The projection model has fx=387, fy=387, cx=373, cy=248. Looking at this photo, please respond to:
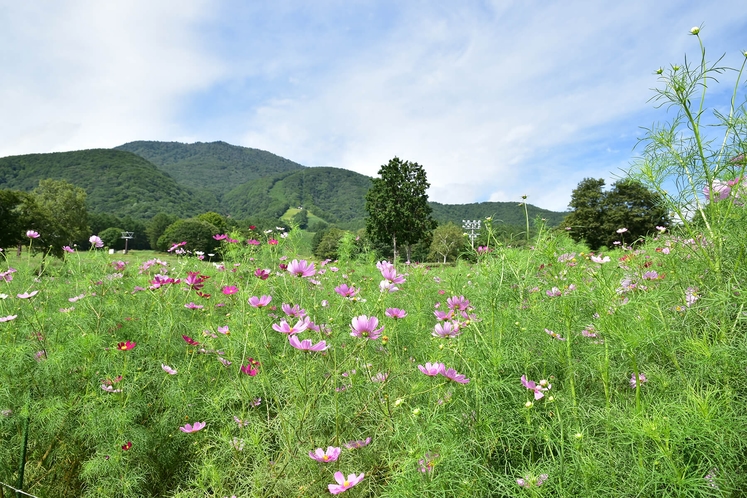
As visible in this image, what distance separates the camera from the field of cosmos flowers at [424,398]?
1.20 m

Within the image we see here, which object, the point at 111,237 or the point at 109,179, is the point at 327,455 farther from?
the point at 109,179

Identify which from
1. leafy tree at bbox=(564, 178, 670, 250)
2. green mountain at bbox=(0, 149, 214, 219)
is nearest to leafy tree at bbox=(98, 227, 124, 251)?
leafy tree at bbox=(564, 178, 670, 250)

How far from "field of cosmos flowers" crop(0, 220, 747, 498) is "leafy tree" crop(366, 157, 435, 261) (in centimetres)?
2467

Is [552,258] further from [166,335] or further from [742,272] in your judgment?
[166,335]

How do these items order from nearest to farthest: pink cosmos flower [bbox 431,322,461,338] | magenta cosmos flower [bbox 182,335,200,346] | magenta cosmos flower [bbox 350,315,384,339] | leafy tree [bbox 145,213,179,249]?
magenta cosmos flower [bbox 350,315,384,339] < pink cosmos flower [bbox 431,322,461,338] < magenta cosmos flower [bbox 182,335,200,346] < leafy tree [bbox 145,213,179,249]

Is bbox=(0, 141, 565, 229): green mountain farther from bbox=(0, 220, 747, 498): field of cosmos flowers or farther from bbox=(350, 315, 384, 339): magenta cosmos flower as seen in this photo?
bbox=(350, 315, 384, 339): magenta cosmos flower

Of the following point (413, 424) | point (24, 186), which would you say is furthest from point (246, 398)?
point (24, 186)

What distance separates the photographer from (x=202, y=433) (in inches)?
73.8

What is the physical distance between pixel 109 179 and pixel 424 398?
131467 mm

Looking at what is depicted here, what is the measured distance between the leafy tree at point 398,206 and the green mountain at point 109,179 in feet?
255

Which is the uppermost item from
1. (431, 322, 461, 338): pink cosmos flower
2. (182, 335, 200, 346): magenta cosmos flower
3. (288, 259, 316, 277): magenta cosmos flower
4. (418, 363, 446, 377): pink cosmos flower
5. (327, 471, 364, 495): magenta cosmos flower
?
(288, 259, 316, 277): magenta cosmos flower

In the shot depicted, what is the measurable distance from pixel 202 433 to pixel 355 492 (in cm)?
86

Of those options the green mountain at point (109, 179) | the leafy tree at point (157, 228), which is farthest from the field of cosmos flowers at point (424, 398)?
the green mountain at point (109, 179)

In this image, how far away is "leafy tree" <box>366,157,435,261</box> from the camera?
27141 millimetres
